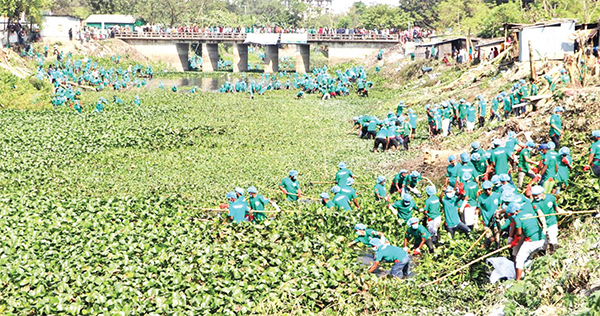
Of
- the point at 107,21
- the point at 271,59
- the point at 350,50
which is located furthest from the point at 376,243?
the point at 107,21

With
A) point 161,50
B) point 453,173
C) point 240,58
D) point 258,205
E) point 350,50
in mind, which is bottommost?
point 258,205

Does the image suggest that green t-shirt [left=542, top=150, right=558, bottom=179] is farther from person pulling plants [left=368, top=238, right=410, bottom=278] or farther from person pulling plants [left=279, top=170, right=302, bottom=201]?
person pulling plants [left=279, top=170, right=302, bottom=201]

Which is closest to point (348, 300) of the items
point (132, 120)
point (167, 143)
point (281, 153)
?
point (281, 153)

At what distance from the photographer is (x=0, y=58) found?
55.4 m

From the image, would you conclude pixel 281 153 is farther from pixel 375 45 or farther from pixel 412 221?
pixel 375 45

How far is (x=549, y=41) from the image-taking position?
119ft

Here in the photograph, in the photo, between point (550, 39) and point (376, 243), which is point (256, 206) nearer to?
point (376, 243)

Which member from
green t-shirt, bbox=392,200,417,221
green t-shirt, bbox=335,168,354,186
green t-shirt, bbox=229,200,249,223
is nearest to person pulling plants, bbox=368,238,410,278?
green t-shirt, bbox=392,200,417,221

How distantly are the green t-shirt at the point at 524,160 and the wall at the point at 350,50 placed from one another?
62.5 m

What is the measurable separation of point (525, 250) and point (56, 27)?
245ft

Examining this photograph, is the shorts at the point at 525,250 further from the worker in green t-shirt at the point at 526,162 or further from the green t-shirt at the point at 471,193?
the worker in green t-shirt at the point at 526,162

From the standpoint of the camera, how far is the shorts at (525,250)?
516 inches

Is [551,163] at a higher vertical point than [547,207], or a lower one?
higher

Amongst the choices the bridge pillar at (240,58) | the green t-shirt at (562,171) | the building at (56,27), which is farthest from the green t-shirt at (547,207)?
the bridge pillar at (240,58)
